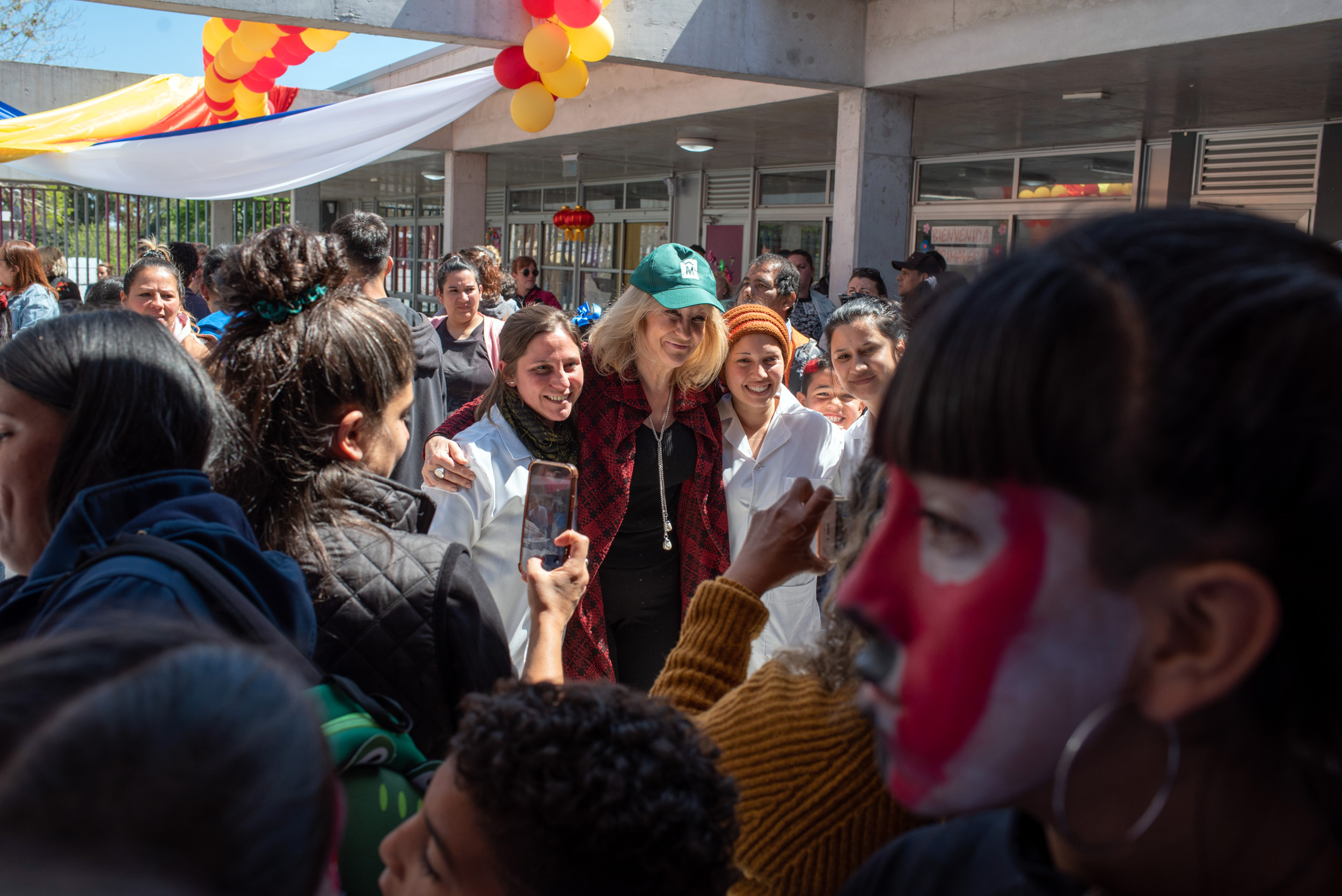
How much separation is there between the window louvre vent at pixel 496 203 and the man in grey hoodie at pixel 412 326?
13.9m

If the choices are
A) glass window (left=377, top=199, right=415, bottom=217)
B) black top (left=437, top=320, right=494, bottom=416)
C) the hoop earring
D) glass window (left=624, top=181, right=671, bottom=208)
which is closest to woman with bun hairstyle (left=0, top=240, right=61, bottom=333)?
black top (left=437, top=320, right=494, bottom=416)

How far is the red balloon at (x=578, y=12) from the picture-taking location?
5961 millimetres

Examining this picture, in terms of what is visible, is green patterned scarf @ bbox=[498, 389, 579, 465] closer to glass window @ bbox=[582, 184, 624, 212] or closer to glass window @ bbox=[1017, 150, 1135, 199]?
glass window @ bbox=[1017, 150, 1135, 199]

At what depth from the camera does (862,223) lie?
786 centimetres

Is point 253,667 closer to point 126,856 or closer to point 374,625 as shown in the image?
point 126,856

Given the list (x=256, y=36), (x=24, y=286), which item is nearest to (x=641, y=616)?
(x=256, y=36)

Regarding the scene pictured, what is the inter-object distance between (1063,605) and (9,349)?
1.35 meters

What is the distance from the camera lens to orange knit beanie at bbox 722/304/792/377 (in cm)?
331

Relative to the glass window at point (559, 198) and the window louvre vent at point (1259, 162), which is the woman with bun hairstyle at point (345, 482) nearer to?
the window louvre vent at point (1259, 162)

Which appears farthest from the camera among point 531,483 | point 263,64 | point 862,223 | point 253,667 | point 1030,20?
point 862,223

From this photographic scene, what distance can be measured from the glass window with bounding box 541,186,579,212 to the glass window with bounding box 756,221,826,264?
437 cm

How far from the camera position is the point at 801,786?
1.24 metres

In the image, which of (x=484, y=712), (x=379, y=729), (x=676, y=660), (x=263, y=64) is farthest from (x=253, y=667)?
(x=263, y=64)

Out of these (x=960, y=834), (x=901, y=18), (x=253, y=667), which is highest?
(x=901, y=18)
